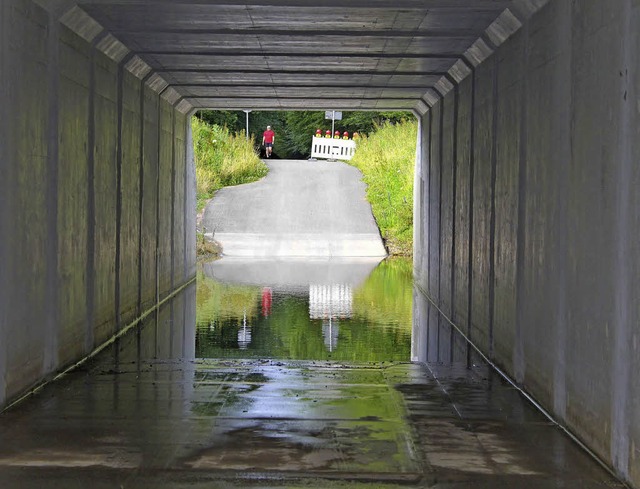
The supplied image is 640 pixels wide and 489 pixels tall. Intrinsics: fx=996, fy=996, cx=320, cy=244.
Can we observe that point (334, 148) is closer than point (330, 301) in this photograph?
No

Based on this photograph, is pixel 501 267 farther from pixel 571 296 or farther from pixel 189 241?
pixel 189 241

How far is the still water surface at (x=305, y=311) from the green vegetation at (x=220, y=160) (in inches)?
432

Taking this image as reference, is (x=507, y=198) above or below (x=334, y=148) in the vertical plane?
below

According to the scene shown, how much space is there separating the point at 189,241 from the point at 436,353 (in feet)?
33.3

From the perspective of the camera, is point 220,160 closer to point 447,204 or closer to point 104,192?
point 447,204

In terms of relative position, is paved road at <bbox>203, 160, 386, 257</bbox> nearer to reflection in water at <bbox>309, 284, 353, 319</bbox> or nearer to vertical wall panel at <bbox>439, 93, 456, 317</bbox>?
reflection in water at <bbox>309, 284, 353, 319</bbox>

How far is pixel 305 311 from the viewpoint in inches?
620

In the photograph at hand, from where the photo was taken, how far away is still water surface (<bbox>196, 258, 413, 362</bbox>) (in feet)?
40.0

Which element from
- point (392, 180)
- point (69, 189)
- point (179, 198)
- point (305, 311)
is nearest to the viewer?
point (69, 189)

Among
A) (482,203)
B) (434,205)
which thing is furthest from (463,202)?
(434,205)

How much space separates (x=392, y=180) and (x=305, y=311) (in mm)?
16626

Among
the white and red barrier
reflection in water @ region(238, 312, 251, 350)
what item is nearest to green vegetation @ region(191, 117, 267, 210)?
the white and red barrier

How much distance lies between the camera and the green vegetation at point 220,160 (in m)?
35.3

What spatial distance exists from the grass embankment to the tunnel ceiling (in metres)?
11.2
